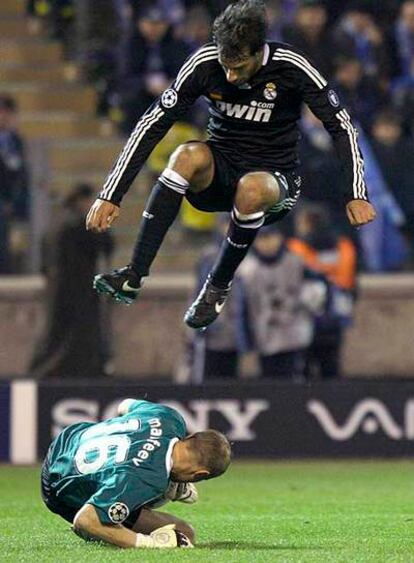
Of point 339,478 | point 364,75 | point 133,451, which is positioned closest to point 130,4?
point 364,75

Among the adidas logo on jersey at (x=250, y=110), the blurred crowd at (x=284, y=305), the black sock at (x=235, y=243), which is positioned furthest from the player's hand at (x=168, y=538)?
the blurred crowd at (x=284, y=305)

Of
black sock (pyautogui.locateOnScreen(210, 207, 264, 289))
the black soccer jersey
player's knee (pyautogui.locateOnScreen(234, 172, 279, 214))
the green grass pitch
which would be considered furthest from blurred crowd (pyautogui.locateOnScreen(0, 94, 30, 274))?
player's knee (pyautogui.locateOnScreen(234, 172, 279, 214))

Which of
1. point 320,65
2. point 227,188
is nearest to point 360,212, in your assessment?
point 227,188

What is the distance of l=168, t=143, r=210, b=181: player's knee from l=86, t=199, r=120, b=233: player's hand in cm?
40

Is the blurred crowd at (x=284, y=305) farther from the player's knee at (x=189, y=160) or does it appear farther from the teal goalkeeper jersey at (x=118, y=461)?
the teal goalkeeper jersey at (x=118, y=461)

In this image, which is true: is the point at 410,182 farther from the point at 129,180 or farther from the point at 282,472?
the point at 129,180

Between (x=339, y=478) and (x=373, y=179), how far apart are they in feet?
11.6

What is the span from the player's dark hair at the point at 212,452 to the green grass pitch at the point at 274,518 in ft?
1.32

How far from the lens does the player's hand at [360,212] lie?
925 cm

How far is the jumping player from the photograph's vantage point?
931cm

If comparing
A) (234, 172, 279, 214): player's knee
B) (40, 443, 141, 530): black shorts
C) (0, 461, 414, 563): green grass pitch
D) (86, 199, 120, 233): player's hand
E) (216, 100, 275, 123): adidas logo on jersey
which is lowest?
(0, 461, 414, 563): green grass pitch

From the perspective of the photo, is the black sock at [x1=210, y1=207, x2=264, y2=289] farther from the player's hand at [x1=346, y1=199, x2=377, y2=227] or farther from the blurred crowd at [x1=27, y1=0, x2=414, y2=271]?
the blurred crowd at [x1=27, y1=0, x2=414, y2=271]

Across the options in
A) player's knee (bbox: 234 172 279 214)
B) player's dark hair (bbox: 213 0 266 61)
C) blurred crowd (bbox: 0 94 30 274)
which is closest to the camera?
player's dark hair (bbox: 213 0 266 61)

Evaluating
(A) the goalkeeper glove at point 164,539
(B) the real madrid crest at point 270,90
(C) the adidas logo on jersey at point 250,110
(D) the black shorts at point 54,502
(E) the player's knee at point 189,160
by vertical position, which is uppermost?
(B) the real madrid crest at point 270,90
